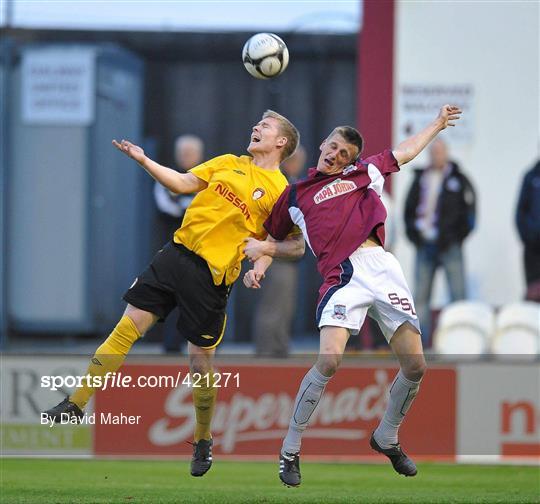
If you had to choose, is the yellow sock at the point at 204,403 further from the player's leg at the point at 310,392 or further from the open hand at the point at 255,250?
the open hand at the point at 255,250

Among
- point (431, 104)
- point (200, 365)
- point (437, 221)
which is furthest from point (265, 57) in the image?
point (431, 104)

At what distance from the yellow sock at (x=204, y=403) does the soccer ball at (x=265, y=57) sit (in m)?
2.11

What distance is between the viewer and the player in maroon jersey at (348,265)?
9.79 m

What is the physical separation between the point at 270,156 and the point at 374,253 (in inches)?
41.9

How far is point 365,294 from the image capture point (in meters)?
9.84

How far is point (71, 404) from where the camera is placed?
32.9 ft

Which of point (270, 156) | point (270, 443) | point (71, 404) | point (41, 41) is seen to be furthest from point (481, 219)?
point (71, 404)

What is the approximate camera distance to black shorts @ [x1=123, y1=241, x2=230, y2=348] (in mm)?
10398

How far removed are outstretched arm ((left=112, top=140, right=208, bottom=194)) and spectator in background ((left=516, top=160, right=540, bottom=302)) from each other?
634cm

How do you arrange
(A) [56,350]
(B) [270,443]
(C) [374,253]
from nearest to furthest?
(C) [374,253]
(B) [270,443]
(A) [56,350]

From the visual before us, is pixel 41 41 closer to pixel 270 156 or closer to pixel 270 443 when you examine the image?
→ pixel 270 443

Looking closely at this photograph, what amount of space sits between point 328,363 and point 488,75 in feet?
24.9

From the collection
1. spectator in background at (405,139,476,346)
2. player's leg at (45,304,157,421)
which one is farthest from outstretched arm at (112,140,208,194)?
spectator in background at (405,139,476,346)

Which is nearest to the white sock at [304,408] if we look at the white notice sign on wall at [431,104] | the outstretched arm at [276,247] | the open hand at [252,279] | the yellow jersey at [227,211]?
the open hand at [252,279]
